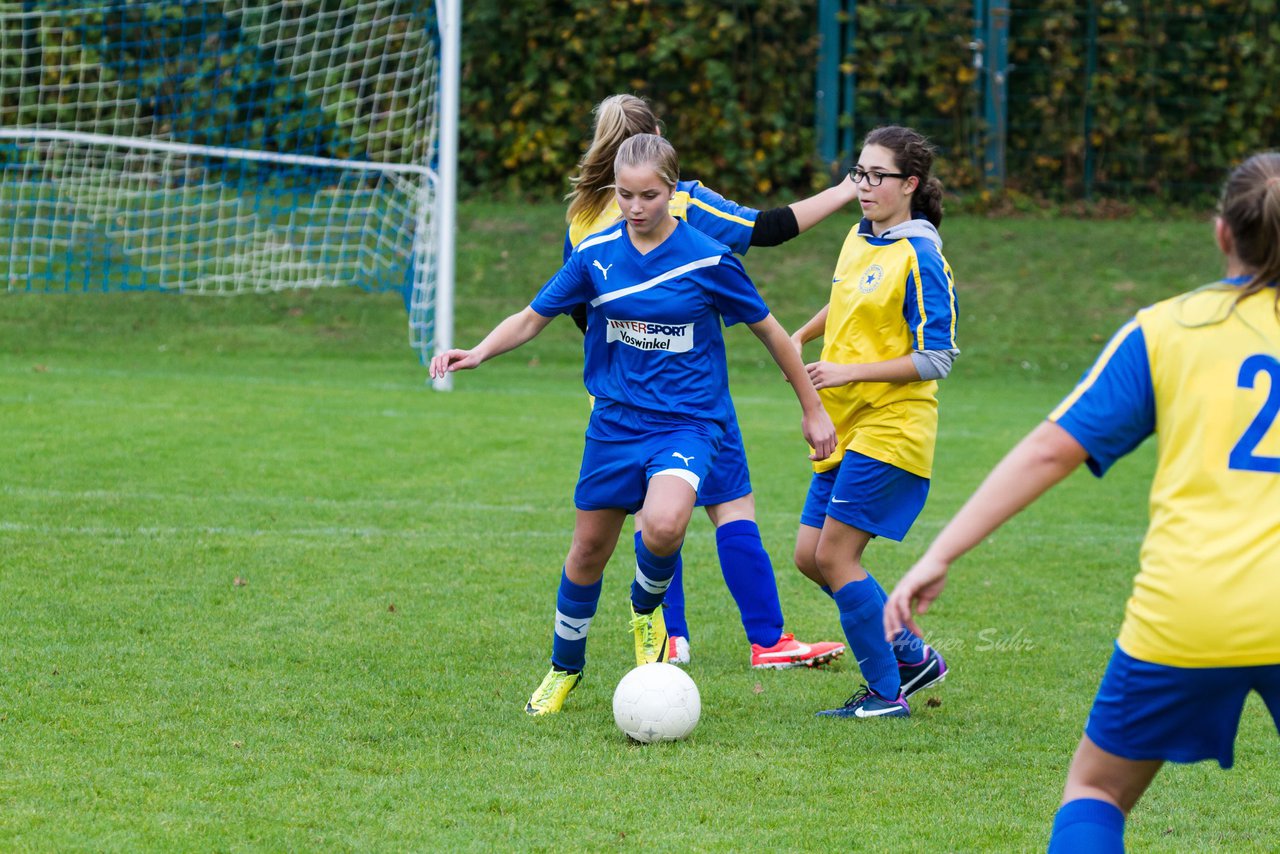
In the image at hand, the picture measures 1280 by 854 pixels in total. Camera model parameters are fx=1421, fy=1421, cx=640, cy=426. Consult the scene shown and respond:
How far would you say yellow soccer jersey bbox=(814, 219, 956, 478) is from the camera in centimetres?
456

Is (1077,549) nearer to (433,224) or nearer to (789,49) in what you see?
(433,224)

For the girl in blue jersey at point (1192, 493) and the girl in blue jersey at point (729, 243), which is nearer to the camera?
the girl in blue jersey at point (1192, 493)

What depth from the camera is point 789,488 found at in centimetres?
887

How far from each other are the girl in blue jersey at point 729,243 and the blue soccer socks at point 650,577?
0.19m

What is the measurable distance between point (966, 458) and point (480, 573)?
4535 mm

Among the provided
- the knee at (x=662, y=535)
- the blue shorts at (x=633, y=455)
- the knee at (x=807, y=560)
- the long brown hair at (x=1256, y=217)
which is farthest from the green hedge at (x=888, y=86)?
the long brown hair at (x=1256, y=217)

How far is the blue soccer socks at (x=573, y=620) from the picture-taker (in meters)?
4.64

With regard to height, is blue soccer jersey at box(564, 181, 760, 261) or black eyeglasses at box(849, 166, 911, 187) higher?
black eyeglasses at box(849, 166, 911, 187)

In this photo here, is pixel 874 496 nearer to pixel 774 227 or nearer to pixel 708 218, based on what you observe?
pixel 774 227

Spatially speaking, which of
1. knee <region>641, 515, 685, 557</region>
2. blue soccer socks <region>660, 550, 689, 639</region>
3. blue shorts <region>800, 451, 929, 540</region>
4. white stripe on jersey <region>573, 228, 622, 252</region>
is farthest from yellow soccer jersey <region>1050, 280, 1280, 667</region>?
blue soccer socks <region>660, 550, 689, 639</region>

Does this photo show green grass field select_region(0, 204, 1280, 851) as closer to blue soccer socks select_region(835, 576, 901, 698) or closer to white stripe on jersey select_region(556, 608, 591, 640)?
blue soccer socks select_region(835, 576, 901, 698)

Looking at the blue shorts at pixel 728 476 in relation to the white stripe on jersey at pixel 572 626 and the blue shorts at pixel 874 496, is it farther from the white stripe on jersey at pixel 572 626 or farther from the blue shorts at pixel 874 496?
the white stripe on jersey at pixel 572 626

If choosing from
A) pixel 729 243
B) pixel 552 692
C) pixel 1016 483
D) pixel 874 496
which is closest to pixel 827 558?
pixel 874 496

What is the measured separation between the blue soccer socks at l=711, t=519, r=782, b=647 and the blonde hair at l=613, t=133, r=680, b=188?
1532 millimetres
